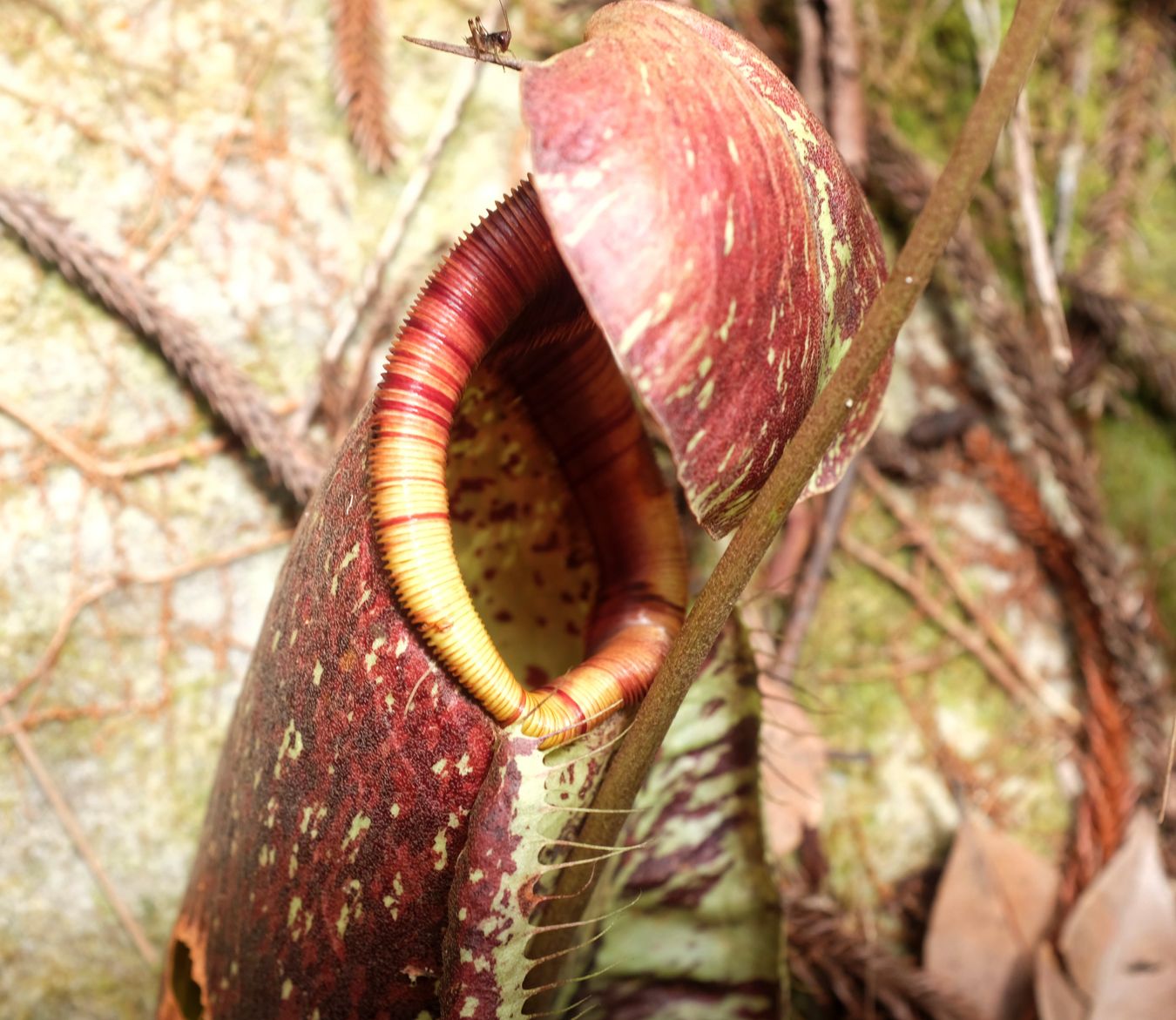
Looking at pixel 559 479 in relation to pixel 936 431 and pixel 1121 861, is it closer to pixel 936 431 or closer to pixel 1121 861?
pixel 936 431

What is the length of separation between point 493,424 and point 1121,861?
0.90 meters

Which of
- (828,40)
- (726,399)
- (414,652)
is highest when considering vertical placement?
(828,40)

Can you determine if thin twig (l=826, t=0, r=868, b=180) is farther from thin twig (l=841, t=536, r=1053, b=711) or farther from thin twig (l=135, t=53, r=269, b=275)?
thin twig (l=135, t=53, r=269, b=275)

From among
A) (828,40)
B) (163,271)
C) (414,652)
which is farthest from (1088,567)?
(163,271)

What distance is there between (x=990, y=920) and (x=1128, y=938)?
0.14 metres

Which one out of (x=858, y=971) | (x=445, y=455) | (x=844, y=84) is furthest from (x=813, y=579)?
(x=445, y=455)

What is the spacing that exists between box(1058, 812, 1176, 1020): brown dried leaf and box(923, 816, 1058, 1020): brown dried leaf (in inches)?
1.9

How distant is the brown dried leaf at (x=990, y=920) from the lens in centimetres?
117

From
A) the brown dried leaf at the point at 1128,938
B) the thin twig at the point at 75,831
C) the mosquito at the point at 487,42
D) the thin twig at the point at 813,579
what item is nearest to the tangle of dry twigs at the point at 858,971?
the brown dried leaf at the point at 1128,938

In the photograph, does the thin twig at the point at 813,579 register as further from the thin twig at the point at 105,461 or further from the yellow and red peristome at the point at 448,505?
the thin twig at the point at 105,461

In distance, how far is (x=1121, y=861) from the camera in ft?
3.84

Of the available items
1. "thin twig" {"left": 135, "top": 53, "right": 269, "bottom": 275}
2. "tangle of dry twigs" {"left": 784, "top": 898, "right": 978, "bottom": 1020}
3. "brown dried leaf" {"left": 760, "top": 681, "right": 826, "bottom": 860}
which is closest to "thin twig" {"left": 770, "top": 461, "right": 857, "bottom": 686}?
"brown dried leaf" {"left": 760, "top": 681, "right": 826, "bottom": 860}

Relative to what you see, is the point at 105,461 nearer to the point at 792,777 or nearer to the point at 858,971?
the point at 792,777

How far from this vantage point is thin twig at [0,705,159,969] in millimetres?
1012
